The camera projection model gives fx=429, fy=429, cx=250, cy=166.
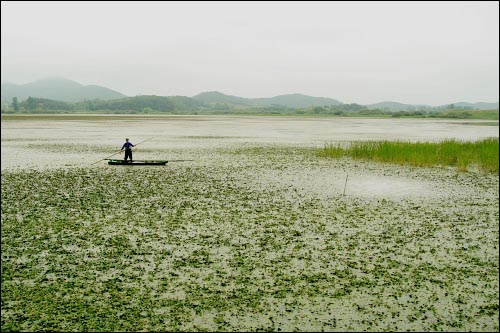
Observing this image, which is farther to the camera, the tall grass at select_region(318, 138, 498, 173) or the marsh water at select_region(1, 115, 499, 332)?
the tall grass at select_region(318, 138, 498, 173)

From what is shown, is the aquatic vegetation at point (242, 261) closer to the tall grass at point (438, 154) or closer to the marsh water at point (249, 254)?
the marsh water at point (249, 254)

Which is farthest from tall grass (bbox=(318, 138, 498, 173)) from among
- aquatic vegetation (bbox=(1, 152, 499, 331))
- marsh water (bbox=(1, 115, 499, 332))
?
aquatic vegetation (bbox=(1, 152, 499, 331))

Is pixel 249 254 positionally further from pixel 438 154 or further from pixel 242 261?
pixel 438 154

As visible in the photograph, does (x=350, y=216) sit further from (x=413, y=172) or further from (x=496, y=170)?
(x=496, y=170)

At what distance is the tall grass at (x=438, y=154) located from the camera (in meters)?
24.4

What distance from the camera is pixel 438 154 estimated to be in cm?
2666

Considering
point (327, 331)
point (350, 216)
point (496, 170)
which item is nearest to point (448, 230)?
point (350, 216)

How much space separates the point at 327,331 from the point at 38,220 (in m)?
9.16

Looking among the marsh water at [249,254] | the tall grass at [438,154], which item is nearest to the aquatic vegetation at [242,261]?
the marsh water at [249,254]

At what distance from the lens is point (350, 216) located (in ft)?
43.9

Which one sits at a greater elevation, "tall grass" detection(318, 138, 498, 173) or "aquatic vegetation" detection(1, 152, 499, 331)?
"tall grass" detection(318, 138, 498, 173)

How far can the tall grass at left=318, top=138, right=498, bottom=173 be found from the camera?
80.1 feet

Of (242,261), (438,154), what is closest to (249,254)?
(242,261)

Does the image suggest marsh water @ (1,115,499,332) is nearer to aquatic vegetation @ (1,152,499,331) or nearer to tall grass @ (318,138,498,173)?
aquatic vegetation @ (1,152,499,331)
